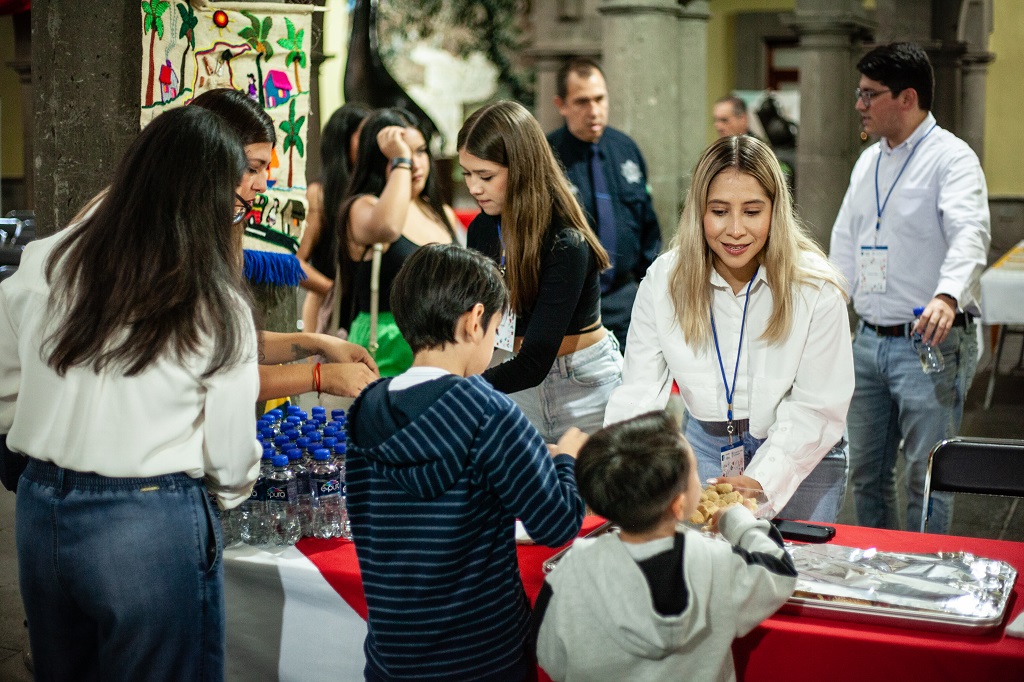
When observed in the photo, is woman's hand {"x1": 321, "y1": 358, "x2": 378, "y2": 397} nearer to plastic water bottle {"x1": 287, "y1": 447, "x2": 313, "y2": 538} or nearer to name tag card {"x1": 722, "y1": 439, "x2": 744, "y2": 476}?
plastic water bottle {"x1": 287, "y1": 447, "x2": 313, "y2": 538}

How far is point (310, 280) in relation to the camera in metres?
4.29

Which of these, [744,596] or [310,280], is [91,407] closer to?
[744,596]

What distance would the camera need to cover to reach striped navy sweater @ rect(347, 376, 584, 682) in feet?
5.73

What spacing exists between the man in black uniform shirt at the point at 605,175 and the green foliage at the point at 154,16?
186 cm

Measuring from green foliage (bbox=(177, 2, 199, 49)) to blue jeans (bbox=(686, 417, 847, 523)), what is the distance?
1747 mm

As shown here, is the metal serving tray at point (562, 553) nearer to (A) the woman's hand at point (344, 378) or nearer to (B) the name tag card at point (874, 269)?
(A) the woman's hand at point (344, 378)

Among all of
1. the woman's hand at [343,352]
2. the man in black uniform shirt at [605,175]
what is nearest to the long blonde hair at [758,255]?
the woman's hand at [343,352]

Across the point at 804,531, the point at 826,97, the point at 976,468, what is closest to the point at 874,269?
the point at 976,468

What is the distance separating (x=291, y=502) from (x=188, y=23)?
1430 millimetres

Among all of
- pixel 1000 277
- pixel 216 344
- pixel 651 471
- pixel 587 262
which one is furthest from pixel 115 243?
pixel 1000 277

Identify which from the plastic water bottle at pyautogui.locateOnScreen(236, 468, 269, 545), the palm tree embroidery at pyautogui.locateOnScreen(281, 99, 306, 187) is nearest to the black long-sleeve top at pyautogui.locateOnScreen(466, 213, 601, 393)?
the plastic water bottle at pyautogui.locateOnScreen(236, 468, 269, 545)

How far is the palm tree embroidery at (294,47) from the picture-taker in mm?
3195

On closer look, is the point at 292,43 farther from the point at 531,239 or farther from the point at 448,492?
the point at 448,492

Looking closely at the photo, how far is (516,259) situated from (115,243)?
1.28 metres
